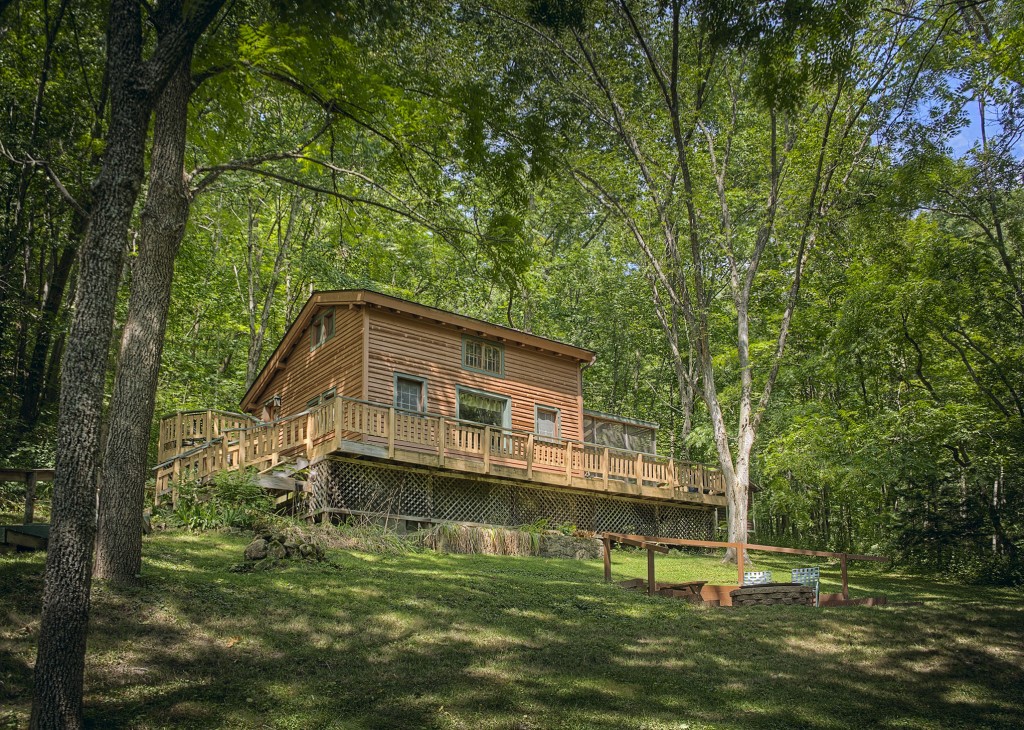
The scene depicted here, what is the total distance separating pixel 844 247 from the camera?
20.2 metres

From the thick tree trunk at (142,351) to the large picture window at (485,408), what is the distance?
1261cm

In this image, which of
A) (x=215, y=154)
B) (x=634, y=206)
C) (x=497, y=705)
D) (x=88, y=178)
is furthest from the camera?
(x=634, y=206)

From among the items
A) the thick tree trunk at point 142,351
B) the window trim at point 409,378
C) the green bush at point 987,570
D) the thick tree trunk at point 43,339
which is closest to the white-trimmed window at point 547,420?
the window trim at point 409,378

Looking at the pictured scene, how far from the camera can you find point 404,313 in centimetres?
2098

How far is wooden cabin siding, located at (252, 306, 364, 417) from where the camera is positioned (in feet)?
67.8

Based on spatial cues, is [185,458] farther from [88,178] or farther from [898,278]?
[898,278]

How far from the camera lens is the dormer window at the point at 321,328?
2220 cm

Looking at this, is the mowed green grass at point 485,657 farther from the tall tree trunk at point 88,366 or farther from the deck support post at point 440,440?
the deck support post at point 440,440

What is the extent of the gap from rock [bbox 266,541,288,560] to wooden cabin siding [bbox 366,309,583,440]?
810 cm

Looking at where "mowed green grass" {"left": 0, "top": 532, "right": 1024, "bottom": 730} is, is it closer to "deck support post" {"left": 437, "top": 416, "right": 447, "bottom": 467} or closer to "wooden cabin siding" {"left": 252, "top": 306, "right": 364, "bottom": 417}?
"deck support post" {"left": 437, "top": 416, "right": 447, "bottom": 467}

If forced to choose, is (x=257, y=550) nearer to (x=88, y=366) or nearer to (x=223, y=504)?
(x=223, y=504)

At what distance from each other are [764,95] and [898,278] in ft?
32.3

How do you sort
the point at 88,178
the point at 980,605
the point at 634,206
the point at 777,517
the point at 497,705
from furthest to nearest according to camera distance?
the point at 777,517
the point at 634,206
the point at 88,178
the point at 980,605
the point at 497,705

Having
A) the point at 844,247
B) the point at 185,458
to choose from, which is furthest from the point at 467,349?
the point at 844,247
